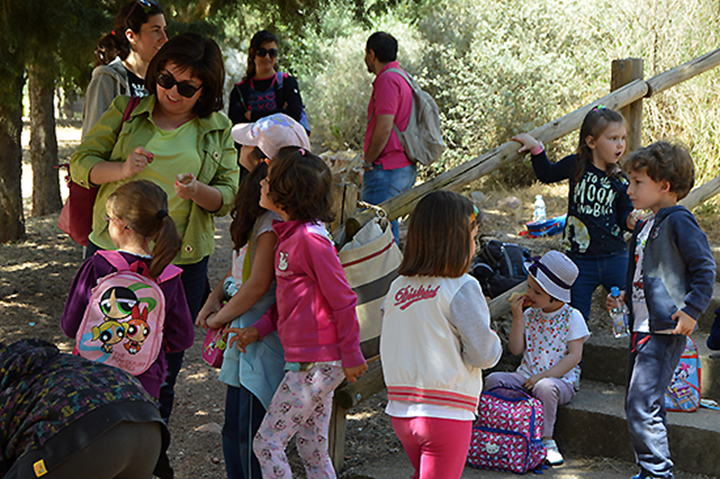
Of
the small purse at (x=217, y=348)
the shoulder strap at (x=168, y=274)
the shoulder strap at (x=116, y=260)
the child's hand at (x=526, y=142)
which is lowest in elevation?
the small purse at (x=217, y=348)

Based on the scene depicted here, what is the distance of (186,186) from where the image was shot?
272 centimetres

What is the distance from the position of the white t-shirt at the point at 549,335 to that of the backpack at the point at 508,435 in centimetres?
21

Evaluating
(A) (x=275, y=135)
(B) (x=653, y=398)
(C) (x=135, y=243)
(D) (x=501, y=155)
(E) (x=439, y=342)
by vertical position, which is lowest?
(B) (x=653, y=398)

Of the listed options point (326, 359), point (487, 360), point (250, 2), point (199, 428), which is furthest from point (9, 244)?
point (487, 360)

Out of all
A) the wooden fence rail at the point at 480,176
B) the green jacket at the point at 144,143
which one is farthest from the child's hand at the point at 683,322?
the green jacket at the point at 144,143

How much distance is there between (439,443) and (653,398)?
3.63 feet

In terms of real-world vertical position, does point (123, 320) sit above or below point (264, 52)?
below

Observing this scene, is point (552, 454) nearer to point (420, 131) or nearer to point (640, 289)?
point (640, 289)

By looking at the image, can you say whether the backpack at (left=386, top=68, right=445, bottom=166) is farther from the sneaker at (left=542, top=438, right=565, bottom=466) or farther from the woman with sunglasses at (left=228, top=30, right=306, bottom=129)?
the sneaker at (left=542, top=438, right=565, bottom=466)

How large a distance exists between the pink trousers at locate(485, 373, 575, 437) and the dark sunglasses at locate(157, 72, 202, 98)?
76.6 inches

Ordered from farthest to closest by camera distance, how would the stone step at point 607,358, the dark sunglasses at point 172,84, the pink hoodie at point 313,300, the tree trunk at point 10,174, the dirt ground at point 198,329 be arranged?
the tree trunk at point 10,174
the stone step at point 607,358
the dirt ground at point 198,329
the dark sunglasses at point 172,84
the pink hoodie at point 313,300

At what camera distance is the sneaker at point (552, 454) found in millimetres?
3186

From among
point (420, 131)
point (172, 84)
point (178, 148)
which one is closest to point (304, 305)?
point (178, 148)

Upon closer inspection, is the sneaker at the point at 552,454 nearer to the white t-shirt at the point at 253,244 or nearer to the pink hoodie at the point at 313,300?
the pink hoodie at the point at 313,300
